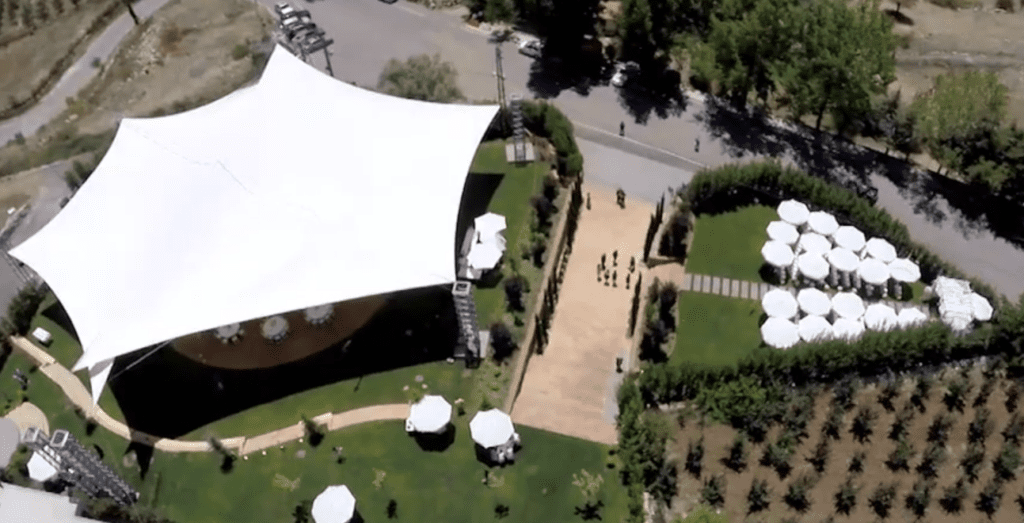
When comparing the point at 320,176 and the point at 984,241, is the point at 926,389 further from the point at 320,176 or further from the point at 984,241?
the point at 320,176

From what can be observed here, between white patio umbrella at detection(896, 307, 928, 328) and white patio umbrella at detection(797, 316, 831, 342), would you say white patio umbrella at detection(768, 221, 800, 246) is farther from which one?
white patio umbrella at detection(896, 307, 928, 328)

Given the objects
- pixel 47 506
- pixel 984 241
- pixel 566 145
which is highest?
pixel 566 145

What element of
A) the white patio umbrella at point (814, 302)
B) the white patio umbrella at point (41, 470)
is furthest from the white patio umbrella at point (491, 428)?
the white patio umbrella at point (41, 470)

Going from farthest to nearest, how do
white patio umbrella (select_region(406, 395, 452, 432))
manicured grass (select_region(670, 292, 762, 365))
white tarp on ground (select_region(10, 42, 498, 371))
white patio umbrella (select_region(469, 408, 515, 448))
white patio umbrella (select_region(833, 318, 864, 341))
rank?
manicured grass (select_region(670, 292, 762, 365))
white patio umbrella (select_region(833, 318, 864, 341))
white tarp on ground (select_region(10, 42, 498, 371))
white patio umbrella (select_region(406, 395, 452, 432))
white patio umbrella (select_region(469, 408, 515, 448))

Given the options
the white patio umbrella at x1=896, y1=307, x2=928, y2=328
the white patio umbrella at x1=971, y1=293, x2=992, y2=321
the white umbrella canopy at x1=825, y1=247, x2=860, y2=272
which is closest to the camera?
the white patio umbrella at x1=971, y1=293, x2=992, y2=321

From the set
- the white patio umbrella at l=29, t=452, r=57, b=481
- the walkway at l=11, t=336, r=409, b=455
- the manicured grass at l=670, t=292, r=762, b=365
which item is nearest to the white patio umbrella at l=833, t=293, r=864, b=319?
the manicured grass at l=670, t=292, r=762, b=365

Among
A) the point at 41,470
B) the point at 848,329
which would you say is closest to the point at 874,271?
the point at 848,329

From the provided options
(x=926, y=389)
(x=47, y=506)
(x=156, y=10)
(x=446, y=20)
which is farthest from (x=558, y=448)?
(x=156, y=10)
